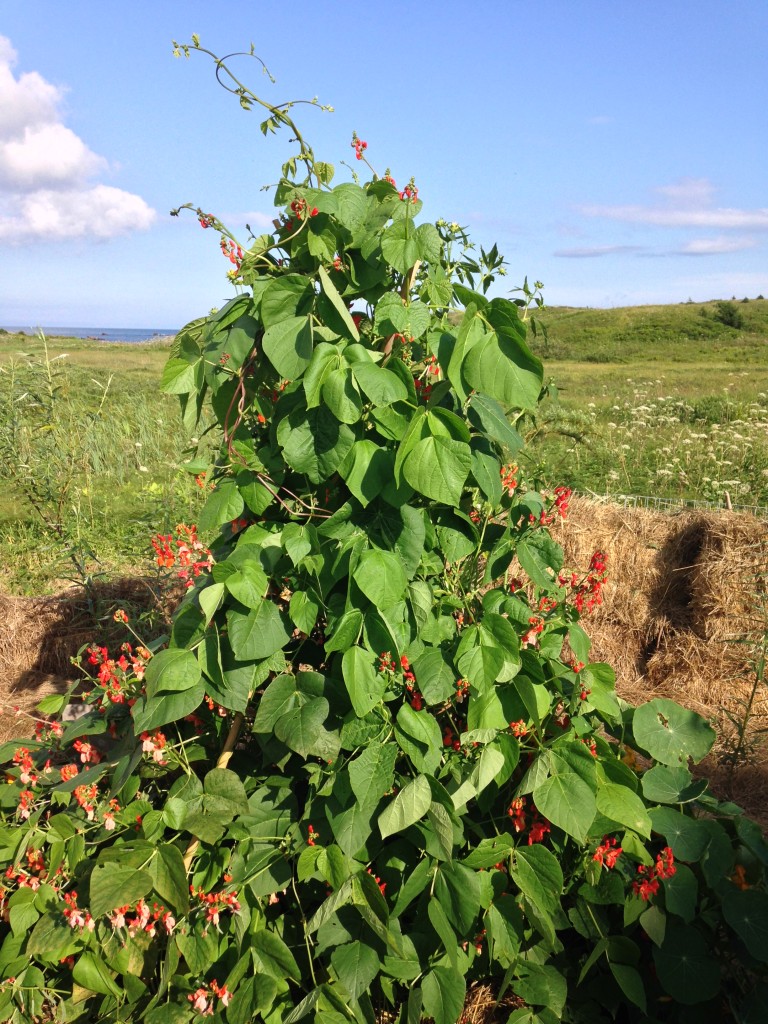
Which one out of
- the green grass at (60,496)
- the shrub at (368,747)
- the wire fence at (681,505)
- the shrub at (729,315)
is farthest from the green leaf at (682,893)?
the shrub at (729,315)

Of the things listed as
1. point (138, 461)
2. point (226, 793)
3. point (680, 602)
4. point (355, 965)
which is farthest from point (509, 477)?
point (138, 461)

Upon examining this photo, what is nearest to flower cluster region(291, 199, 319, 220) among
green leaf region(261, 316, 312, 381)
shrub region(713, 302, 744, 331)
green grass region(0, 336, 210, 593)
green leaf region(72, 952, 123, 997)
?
green leaf region(261, 316, 312, 381)

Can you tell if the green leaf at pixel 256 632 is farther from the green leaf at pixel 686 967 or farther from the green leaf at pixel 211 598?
the green leaf at pixel 686 967

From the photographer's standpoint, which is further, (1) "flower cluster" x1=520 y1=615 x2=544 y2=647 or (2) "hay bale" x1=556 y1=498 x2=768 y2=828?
(2) "hay bale" x1=556 y1=498 x2=768 y2=828

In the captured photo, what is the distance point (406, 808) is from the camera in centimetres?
155

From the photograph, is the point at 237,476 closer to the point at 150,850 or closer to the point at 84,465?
the point at 150,850

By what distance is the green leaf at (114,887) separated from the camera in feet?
4.85

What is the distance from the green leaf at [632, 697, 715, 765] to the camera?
1.85m

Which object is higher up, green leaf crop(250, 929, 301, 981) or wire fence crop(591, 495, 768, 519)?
wire fence crop(591, 495, 768, 519)

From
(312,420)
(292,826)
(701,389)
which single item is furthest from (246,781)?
(701,389)

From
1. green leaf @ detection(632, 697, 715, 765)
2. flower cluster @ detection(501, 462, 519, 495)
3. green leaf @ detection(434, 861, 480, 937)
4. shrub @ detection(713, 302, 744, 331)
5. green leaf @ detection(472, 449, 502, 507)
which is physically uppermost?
shrub @ detection(713, 302, 744, 331)

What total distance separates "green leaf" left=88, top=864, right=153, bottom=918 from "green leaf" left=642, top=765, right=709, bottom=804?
1.12 meters

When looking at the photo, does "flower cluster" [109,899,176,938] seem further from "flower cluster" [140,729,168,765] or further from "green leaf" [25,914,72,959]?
"flower cluster" [140,729,168,765]

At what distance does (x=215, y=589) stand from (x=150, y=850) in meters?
0.57
